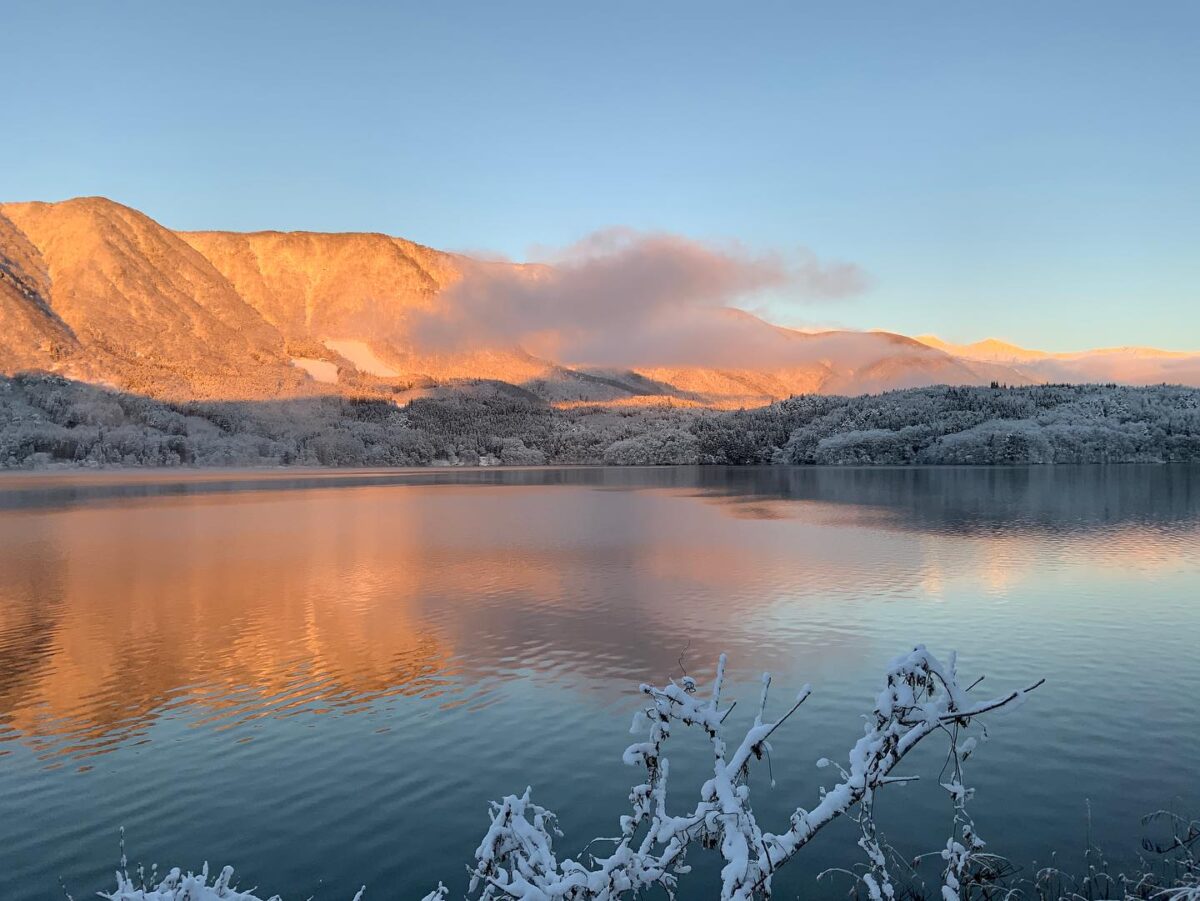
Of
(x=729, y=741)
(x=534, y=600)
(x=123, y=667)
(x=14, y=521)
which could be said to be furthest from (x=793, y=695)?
(x=14, y=521)

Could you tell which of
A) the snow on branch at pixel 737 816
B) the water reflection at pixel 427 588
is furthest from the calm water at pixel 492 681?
the snow on branch at pixel 737 816

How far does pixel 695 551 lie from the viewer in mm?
60562

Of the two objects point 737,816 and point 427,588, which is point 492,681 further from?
point 737,816

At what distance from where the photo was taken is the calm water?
16.2 m

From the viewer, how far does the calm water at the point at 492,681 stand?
53.2ft

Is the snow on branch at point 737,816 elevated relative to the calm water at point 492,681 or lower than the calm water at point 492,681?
elevated

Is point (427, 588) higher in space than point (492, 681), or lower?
lower

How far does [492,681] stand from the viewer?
88.9ft

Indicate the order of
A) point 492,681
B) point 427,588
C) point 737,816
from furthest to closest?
point 427,588 < point 492,681 < point 737,816

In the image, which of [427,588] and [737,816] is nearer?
[737,816]

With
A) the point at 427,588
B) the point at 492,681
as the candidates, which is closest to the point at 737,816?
the point at 492,681

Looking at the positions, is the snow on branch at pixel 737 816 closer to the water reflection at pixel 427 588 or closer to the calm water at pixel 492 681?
the calm water at pixel 492 681

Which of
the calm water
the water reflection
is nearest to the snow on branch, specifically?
the calm water

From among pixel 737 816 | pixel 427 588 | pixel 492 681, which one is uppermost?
pixel 737 816
